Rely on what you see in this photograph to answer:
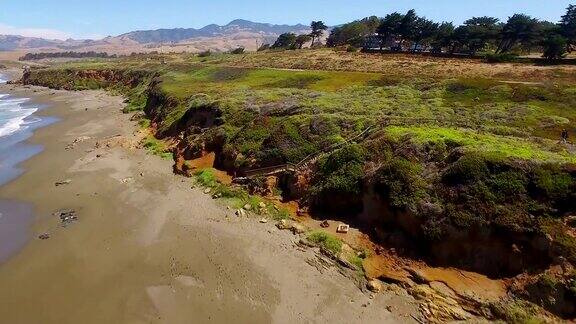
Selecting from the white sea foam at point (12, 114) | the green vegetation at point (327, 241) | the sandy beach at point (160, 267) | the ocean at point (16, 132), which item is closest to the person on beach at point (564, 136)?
the green vegetation at point (327, 241)

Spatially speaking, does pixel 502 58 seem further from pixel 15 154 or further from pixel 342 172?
pixel 15 154

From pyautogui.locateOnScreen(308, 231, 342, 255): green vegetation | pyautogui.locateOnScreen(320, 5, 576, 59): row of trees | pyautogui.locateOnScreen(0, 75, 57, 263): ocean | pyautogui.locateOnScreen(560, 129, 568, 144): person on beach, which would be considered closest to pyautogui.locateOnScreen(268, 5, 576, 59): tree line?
pyautogui.locateOnScreen(320, 5, 576, 59): row of trees

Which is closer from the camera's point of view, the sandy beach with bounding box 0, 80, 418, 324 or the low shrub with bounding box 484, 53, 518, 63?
the sandy beach with bounding box 0, 80, 418, 324

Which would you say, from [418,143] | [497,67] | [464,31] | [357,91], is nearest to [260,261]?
[418,143]

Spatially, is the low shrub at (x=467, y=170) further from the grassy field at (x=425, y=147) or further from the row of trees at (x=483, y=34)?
the row of trees at (x=483, y=34)

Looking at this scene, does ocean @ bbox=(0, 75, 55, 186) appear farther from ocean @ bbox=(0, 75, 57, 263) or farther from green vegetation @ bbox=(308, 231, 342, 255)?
green vegetation @ bbox=(308, 231, 342, 255)

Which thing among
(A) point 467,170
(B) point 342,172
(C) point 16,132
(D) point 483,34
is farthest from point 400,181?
(D) point 483,34
